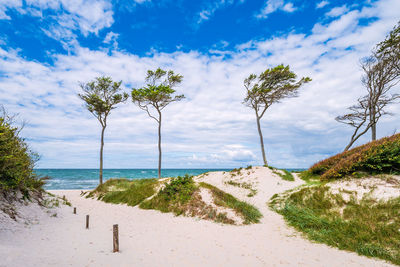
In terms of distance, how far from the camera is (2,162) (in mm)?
7961

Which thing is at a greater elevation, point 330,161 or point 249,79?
point 249,79

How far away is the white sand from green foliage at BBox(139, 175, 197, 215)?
142 cm

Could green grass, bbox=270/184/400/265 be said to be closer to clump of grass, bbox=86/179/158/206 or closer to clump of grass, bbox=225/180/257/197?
clump of grass, bbox=225/180/257/197

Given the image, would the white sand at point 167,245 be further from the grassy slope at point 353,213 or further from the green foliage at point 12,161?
the green foliage at point 12,161

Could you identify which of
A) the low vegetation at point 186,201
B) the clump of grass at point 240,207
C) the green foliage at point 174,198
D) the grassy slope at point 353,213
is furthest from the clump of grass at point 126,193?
the grassy slope at point 353,213

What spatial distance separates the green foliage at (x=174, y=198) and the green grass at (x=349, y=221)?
236 inches

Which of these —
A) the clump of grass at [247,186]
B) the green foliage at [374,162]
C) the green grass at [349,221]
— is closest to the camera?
the green grass at [349,221]

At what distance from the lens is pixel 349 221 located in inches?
324

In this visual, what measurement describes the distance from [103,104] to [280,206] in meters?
22.0

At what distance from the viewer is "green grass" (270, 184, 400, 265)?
6684 mm

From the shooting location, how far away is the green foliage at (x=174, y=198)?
41.4 feet

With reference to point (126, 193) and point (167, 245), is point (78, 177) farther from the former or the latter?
point (167, 245)

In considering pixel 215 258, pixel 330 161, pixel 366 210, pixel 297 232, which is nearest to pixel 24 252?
pixel 215 258

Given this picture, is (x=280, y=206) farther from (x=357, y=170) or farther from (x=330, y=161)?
(x=330, y=161)
